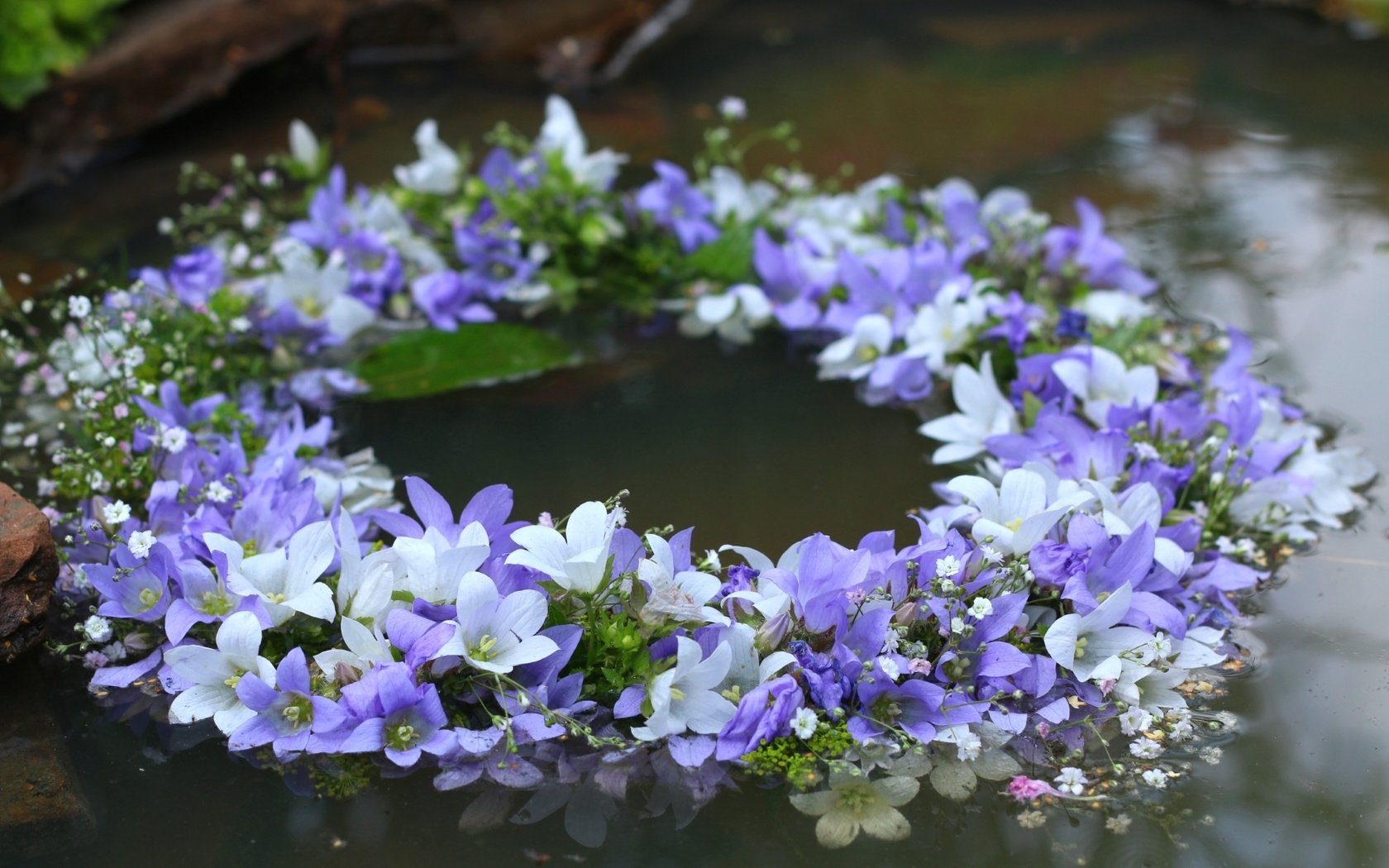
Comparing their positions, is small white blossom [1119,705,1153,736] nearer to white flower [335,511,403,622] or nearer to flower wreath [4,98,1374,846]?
flower wreath [4,98,1374,846]

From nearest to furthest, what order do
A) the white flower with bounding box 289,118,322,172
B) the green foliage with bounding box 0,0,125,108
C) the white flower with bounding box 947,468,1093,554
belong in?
the white flower with bounding box 947,468,1093,554
the white flower with bounding box 289,118,322,172
the green foliage with bounding box 0,0,125,108

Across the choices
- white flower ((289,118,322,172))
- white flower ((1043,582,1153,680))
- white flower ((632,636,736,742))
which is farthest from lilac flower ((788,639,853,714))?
white flower ((289,118,322,172))

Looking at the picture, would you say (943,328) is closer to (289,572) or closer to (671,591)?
(671,591)

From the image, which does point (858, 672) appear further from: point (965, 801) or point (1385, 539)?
point (1385, 539)

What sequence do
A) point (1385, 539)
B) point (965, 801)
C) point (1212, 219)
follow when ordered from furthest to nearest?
1. point (1212, 219)
2. point (1385, 539)
3. point (965, 801)

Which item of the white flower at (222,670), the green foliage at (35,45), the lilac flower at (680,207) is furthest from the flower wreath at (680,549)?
the green foliage at (35,45)

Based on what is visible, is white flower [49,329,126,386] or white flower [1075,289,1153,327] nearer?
white flower [49,329,126,386]

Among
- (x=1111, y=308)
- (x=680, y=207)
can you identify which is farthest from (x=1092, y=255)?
(x=680, y=207)

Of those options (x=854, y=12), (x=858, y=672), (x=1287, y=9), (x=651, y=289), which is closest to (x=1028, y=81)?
(x=854, y=12)
